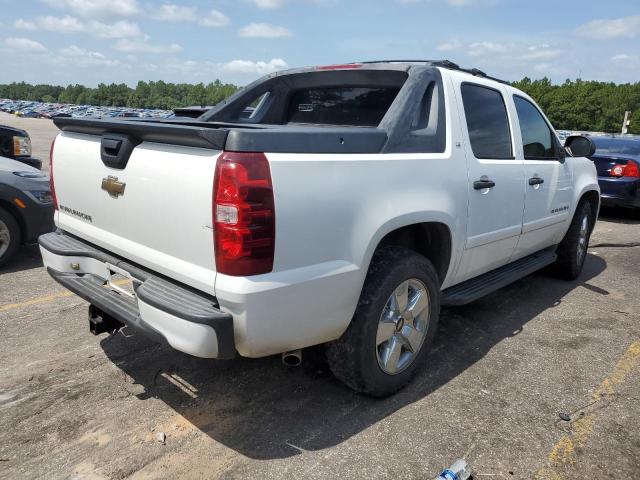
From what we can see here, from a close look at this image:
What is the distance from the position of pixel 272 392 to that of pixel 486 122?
93.7 inches

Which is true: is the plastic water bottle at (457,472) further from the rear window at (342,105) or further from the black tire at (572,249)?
the black tire at (572,249)

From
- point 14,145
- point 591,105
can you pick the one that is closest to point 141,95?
point 591,105

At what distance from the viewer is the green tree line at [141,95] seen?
6132 inches

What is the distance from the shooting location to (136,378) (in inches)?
125

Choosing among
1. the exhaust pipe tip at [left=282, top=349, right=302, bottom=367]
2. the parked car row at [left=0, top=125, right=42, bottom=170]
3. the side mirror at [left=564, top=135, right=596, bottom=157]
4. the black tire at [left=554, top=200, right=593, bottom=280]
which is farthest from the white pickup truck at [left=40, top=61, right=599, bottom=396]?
the parked car row at [left=0, top=125, right=42, bottom=170]

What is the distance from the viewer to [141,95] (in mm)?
161000

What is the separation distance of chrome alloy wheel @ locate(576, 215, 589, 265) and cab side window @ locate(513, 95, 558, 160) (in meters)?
1.18

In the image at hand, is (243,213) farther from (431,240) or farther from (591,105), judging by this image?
(591,105)

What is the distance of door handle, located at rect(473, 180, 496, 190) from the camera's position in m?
3.38

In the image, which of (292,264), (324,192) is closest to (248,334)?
(292,264)

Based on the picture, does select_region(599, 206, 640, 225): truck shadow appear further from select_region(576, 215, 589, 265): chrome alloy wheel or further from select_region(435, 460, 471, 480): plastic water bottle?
select_region(435, 460, 471, 480): plastic water bottle

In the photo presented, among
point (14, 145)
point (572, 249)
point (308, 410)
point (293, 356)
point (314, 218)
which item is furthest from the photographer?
point (14, 145)

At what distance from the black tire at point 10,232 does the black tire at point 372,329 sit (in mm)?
3930

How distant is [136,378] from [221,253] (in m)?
1.44
